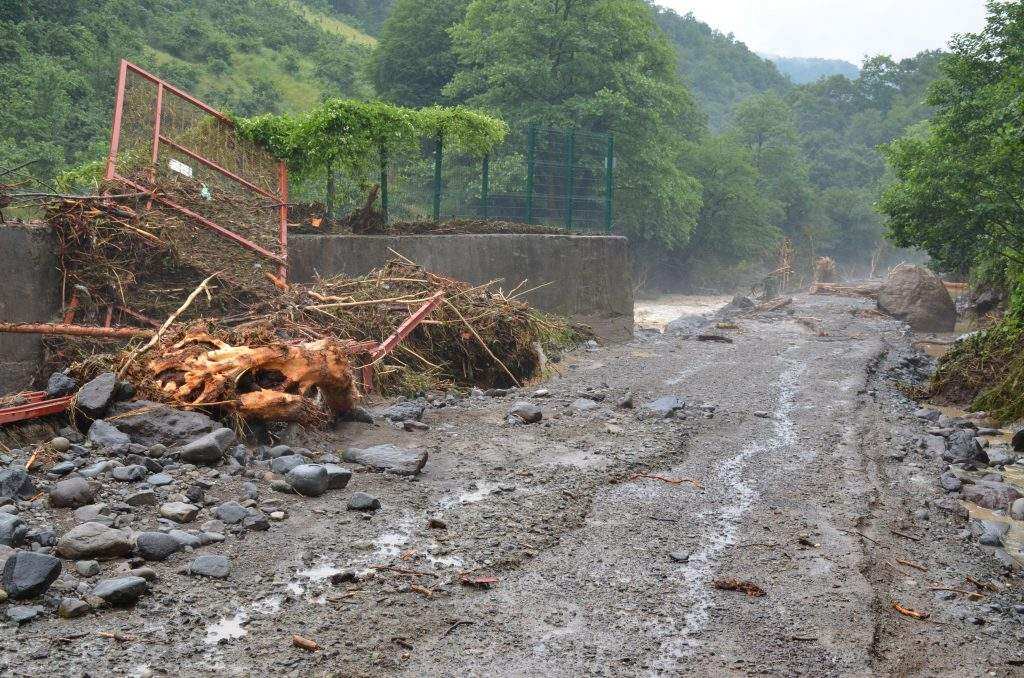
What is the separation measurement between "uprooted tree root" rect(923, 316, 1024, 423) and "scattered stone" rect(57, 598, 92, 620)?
853 cm

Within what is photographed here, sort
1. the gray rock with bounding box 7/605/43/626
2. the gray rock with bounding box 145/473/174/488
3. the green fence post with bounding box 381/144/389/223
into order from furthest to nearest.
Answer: the green fence post with bounding box 381/144/389/223 → the gray rock with bounding box 145/473/174/488 → the gray rock with bounding box 7/605/43/626

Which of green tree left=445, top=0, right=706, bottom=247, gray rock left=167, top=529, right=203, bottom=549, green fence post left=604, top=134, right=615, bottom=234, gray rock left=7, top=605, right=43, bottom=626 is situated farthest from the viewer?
green tree left=445, top=0, right=706, bottom=247

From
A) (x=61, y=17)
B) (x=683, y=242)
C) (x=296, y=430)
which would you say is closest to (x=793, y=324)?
(x=296, y=430)

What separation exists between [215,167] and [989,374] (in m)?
9.10

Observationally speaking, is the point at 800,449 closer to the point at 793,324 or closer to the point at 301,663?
the point at 301,663

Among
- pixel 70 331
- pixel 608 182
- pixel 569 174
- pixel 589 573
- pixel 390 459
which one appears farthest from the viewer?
pixel 608 182

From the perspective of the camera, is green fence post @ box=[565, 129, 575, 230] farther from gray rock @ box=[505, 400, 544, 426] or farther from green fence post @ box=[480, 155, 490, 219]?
gray rock @ box=[505, 400, 544, 426]

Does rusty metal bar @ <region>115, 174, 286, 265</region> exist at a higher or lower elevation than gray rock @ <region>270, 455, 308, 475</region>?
higher

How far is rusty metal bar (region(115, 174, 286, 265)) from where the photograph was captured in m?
8.92

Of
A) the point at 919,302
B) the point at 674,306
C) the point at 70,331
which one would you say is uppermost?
the point at 919,302

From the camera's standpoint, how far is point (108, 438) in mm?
5391


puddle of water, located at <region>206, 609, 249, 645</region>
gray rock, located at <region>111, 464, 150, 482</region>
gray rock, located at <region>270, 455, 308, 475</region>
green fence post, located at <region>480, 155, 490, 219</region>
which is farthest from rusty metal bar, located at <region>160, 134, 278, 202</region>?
puddle of water, located at <region>206, 609, 249, 645</region>

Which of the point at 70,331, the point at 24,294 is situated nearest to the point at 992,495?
the point at 70,331

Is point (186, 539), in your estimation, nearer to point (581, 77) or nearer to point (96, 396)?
point (96, 396)
